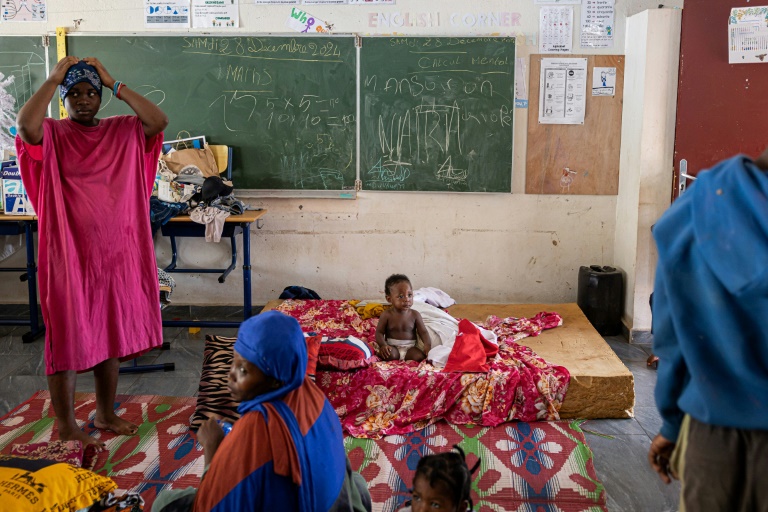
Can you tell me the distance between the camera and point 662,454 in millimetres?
1494

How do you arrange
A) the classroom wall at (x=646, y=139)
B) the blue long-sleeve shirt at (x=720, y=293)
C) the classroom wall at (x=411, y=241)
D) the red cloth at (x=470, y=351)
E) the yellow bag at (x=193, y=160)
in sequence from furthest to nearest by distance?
the classroom wall at (x=411, y=241), the yellow bag at (x=193, y=160), the classroom wall at (x=646, y=139), the red cloth at (x=470, y=351), the blue long-sleeve shirt at (x=720, y=293)

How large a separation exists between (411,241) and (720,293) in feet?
12.9

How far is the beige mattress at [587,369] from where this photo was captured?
3.41 m

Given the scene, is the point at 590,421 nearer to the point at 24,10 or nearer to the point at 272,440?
the point at 272,440

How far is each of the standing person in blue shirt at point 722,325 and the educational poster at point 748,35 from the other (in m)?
3.39

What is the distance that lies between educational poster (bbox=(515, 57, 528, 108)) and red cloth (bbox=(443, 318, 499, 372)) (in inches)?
73.6

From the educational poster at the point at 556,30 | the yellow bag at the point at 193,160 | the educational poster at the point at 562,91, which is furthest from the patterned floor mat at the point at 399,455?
the educational poster at the point at 556,30

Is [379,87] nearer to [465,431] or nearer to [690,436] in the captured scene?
[465,431]

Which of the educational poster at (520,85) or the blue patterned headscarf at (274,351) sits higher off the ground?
the educational poster at (520,85)

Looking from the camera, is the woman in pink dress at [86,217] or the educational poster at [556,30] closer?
the woman in pink dress at [86,217]

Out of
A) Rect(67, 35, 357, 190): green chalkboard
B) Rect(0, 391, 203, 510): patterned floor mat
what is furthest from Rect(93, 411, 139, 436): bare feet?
Rect(67, 35, 357, 190): green chalkboard

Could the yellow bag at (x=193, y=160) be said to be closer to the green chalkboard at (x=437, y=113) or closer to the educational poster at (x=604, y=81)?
the green chalkboard at (x=437, y=113)

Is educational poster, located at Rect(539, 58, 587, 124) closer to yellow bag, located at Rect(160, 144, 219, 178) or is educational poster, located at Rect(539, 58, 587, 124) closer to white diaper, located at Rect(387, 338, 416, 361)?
white diaper, located at Rect(387, 338, 416, 361)

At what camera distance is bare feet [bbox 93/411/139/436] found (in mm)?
3184
